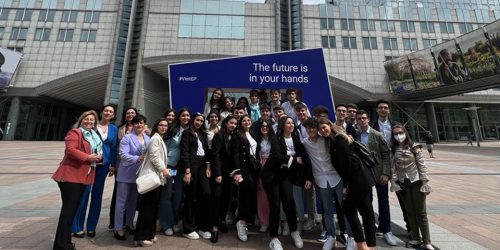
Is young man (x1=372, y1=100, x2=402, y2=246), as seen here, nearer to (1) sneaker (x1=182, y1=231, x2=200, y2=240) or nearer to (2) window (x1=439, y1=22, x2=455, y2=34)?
(1) sneaker (x1=182, y1=231, x2=200, y2=240)

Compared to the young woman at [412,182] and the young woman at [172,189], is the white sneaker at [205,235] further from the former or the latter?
the young woman at [412,182]

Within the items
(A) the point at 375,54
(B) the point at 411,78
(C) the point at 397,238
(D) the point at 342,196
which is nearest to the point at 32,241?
(D) the point at 342,196

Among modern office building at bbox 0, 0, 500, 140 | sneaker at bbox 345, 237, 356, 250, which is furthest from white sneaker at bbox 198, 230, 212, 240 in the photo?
modern office building at bbox 0, 0, 500, 140

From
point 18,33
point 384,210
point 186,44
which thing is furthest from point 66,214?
point 18,33

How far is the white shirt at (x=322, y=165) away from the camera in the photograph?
11.9 feet

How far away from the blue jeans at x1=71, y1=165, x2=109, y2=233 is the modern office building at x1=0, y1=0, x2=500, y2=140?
28858mm

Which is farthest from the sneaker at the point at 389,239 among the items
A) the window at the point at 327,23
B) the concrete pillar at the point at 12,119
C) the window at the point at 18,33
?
the window at the point at 18,33

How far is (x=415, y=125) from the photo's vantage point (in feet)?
118

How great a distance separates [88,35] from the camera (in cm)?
3422

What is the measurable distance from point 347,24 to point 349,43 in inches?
108

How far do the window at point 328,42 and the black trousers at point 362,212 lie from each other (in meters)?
35.3

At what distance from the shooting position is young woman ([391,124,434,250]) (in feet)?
12.0

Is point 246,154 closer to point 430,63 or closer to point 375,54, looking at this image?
point 430,63

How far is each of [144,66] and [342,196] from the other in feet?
109
